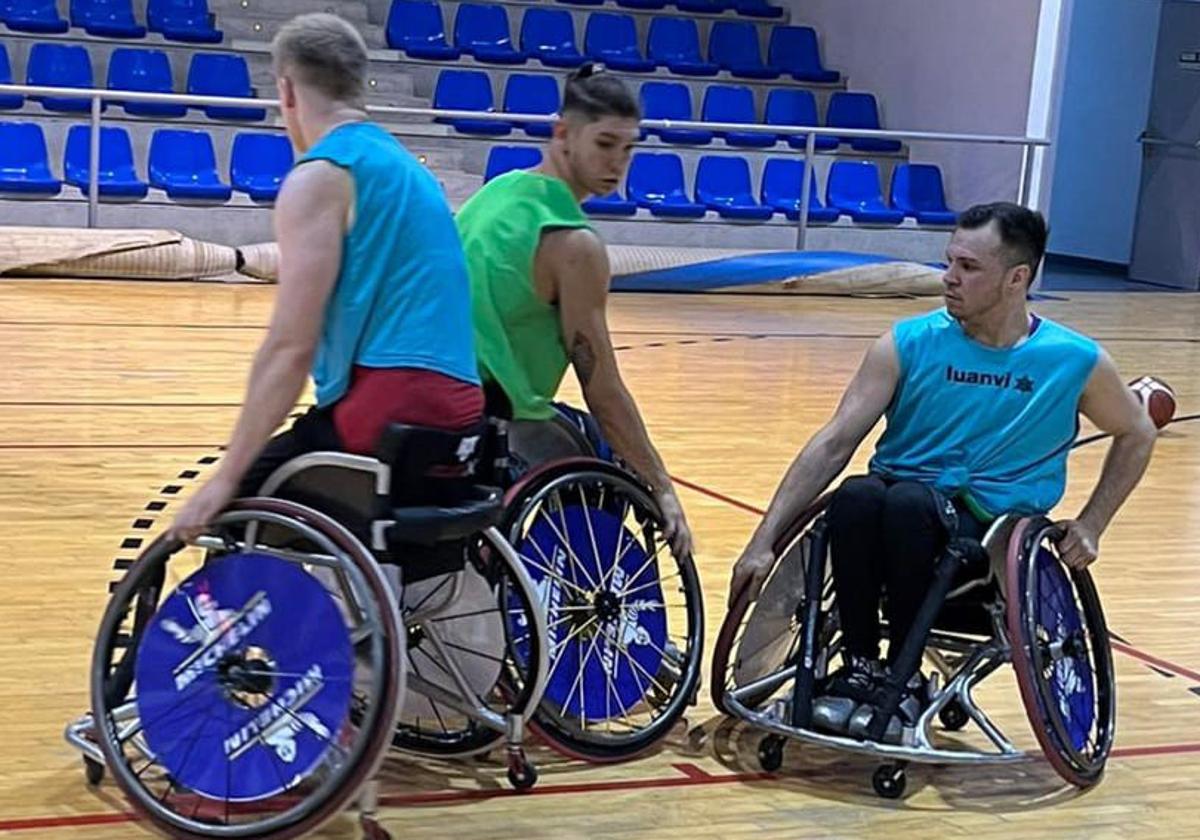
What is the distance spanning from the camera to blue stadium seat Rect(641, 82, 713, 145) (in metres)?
12.4

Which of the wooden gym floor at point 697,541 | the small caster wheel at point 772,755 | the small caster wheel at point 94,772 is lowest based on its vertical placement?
the wooden gym floor at point 697,541

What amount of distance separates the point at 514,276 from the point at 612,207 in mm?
8132

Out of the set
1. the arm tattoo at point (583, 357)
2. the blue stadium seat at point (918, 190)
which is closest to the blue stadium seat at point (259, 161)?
the blue stadium seat at point (918, 190)

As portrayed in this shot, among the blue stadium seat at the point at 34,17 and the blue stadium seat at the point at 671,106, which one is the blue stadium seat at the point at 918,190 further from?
the blue stadium seat at the point at 34,17

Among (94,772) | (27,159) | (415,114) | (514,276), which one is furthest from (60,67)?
(94,772)

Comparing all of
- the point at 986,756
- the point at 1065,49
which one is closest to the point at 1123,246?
the point at 1065,49

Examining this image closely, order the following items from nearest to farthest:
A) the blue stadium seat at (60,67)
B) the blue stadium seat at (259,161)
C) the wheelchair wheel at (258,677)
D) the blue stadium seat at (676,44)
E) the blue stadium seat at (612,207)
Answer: the wheelchair wheel at (258,677) → the blue stadium seat at (259,161) → the blue stadium seat at (60,67) → the blue stadium seat at (612,207) → the blue stadium seat at (676,44)

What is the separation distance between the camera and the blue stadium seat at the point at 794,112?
12.9m

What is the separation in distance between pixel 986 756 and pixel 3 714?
1.76 m

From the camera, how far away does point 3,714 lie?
337 centimetres

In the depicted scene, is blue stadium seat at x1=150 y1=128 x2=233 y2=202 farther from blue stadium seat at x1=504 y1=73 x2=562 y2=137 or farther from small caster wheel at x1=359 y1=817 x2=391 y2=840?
small caster wheel at x1=359 y1=817 x2=391 y2=840

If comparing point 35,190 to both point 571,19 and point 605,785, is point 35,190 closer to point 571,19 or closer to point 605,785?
point 571,19

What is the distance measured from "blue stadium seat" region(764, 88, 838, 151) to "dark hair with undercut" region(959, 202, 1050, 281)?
9.56m

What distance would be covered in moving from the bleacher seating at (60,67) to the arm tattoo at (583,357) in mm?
8123
